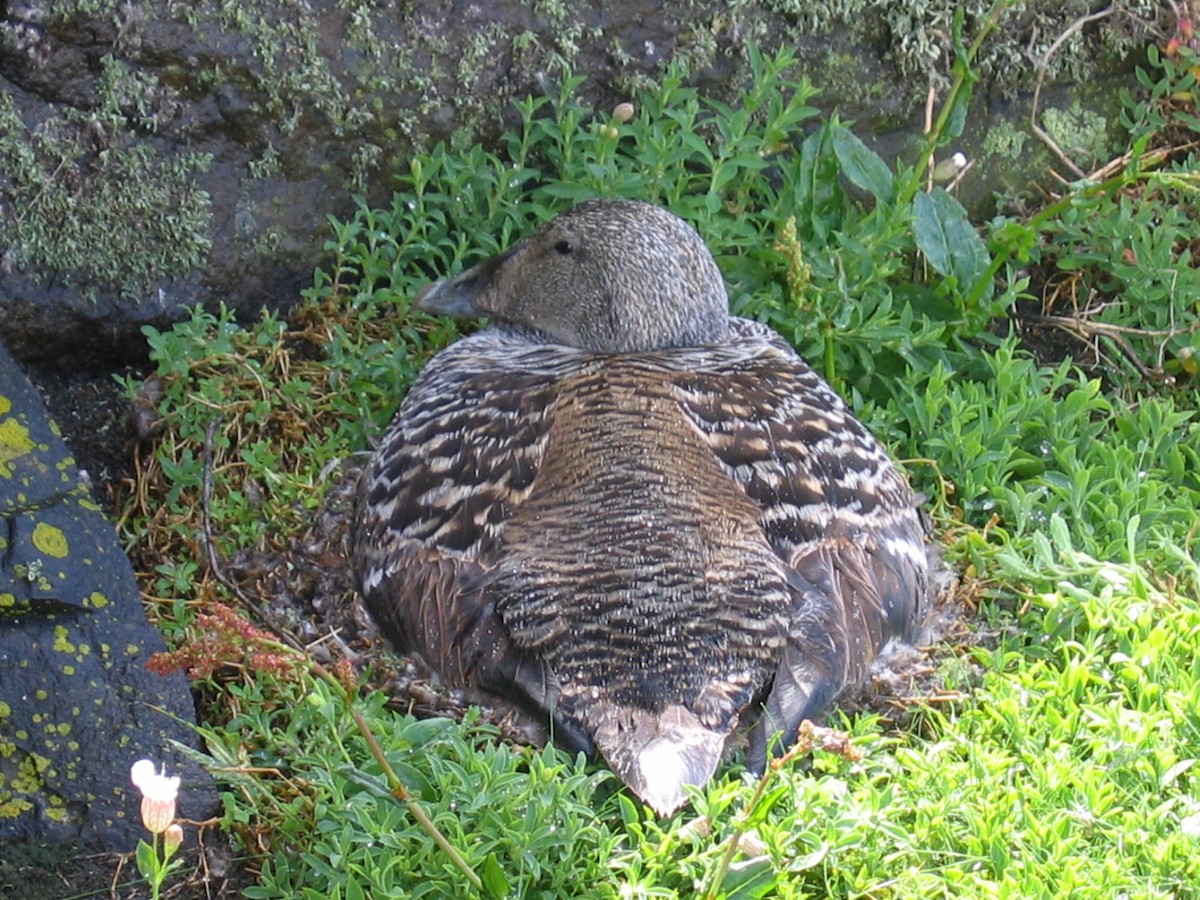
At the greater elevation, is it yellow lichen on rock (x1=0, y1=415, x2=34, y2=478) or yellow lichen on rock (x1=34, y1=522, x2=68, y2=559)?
yellow lichen on rock (x1=0, y1=415, x2=34, y2=478)

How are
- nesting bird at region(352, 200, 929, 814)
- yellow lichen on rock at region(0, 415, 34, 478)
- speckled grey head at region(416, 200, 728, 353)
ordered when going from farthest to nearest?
speckled grey head at region(416, 200, 728, 353), yellow lichen on rock at region(0, 415, 34, 478), nesting bird at region(352, 200, 929, 814)

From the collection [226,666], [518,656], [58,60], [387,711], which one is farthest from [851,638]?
[58,60]

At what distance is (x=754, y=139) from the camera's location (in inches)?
201

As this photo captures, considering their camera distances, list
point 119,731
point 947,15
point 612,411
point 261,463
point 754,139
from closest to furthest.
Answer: point 119,731, point 612,411, point 261,463, point 754,139, point 947,15

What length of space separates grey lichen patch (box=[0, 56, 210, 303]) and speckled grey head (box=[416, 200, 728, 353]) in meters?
1.07

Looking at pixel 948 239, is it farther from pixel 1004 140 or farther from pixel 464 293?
pixel 464 293

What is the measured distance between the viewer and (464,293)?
4848mm

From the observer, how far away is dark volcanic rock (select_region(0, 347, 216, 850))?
10.6 ft

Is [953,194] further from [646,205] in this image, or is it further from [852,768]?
[852,768]

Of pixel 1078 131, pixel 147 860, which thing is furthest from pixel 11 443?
pixel 1078 131

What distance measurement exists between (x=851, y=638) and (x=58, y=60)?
2.89 metres

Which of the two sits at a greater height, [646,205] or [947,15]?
[947,15]

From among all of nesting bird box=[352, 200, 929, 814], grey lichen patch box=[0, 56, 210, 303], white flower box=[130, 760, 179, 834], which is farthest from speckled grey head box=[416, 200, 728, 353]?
white flower box=[130, 760, 179, 834]

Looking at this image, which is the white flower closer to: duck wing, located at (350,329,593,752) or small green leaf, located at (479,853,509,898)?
small green leaf, located at (479,853,509,898)
